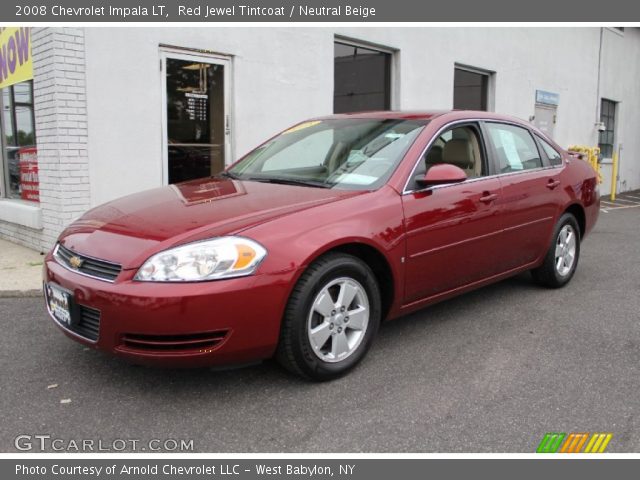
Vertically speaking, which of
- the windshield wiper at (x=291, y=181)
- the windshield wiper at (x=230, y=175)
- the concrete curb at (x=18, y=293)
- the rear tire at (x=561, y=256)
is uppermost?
the windshield wiper at (x=230, y=175)

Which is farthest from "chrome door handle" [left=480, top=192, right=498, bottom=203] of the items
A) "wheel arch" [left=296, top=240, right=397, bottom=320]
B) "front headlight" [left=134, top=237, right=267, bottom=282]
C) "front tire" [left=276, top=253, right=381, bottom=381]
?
"front headlight" [left=134, top=237, right=267, bottom=282]

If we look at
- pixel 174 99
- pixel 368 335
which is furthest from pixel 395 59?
pixel 368 335

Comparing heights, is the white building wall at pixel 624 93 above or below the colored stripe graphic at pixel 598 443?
above

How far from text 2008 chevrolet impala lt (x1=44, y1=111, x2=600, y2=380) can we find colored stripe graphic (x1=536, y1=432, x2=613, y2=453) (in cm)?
111

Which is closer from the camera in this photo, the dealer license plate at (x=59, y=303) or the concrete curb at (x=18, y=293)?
the dealer license plate at (x=59, y=303)

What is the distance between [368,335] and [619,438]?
4.45 ft

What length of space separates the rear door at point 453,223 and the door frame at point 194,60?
3.71m

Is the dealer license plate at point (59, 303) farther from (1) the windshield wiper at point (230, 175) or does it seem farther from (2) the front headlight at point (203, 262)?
(1) the windshield wiper at point (230, 175)

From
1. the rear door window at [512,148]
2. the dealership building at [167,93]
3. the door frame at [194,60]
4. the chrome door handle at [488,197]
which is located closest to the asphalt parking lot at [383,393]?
the chrome door handle at [488,197]

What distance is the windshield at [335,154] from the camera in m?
3.81

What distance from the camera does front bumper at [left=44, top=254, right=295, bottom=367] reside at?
111 inches

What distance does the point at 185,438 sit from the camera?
9.05 feet

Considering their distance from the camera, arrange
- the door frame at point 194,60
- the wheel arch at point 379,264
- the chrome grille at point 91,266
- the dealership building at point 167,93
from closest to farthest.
A: the chrome grille at point 91,266
the wheel arch at point 379,264
the dealership building at point 167,93
the door frame at point 194,60

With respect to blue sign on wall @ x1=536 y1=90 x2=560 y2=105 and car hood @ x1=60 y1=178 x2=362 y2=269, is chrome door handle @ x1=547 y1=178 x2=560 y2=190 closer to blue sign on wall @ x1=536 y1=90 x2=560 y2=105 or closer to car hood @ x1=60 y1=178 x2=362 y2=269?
car hood @ x1=60 y1=178 x2=362 y2=269
